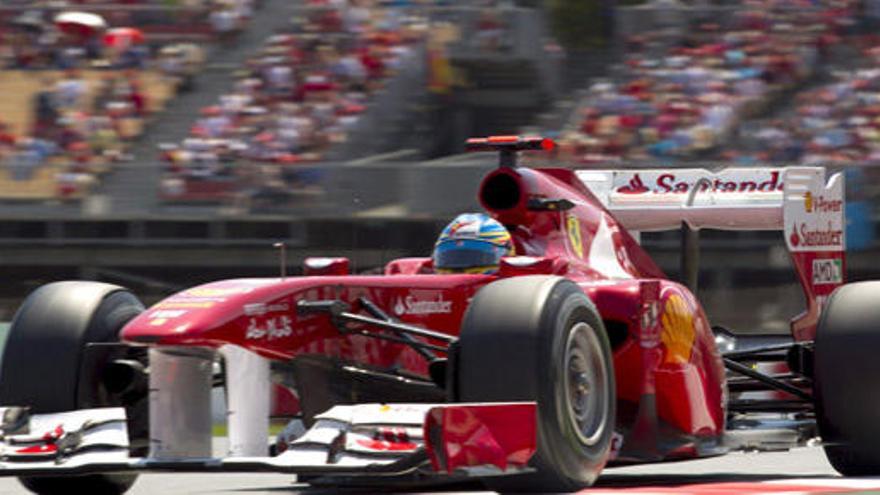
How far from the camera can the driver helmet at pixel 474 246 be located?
8102 mm

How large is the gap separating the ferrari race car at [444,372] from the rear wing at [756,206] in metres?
0.70

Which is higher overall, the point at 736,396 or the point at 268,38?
the point at 268,38

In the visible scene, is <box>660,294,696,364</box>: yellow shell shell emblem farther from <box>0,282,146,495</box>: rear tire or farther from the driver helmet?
<box>0,282,146,495</box>: rear tire

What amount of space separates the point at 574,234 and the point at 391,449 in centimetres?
239

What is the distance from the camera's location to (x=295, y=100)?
20.0 m

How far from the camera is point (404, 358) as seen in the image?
7.84 m

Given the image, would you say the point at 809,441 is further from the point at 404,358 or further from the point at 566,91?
the point at 566,91

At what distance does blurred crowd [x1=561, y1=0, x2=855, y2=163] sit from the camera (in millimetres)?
18406

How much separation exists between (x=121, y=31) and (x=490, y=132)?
15.4ft

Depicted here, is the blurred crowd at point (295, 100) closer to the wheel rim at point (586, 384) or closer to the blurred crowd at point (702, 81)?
the blurred crowd at point (702, 81)

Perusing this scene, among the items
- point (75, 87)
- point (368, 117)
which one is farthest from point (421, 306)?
point (75, 87)

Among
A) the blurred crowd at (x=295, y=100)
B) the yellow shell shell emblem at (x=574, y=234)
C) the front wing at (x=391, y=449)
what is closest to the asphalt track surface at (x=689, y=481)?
the front wing at (x=391, y=449)

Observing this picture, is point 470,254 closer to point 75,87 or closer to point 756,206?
point 756,206

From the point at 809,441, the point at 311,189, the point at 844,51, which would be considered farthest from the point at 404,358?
the point at 844,51
